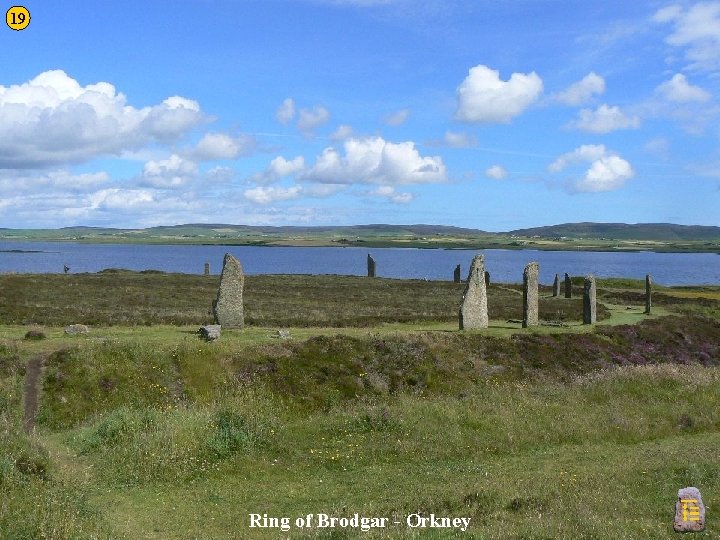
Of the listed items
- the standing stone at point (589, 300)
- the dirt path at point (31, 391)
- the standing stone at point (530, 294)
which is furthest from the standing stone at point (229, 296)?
the standing stone at point (589, 300)

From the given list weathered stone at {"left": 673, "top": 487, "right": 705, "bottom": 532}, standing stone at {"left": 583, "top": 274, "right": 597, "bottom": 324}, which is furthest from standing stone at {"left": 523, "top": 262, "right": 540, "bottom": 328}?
weathered stone at {"left": 673, "top": 487, "right": 705, "bottom": 532}

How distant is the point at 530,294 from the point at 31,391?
84.0 feet

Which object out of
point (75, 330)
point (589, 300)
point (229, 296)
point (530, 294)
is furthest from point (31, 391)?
point (589, 300)

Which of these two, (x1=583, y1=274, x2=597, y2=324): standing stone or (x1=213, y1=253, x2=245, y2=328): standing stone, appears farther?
(x1=583, y1=274, x2=597, y2=324): standing stone

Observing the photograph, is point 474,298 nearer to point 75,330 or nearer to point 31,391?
point 75,330

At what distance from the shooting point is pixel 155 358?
2592 centimetres

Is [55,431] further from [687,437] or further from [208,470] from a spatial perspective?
[687,437]

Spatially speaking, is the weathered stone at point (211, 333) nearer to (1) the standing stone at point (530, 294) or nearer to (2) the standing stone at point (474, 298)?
(2) the standing stone at point (474, 298)

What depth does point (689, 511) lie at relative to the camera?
32.8 feet

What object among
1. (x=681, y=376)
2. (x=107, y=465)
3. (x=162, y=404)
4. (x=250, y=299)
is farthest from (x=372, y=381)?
(x=250, y=299)

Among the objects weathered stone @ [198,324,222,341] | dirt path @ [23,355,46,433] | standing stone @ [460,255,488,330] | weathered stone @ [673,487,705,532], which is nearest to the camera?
weathered stone @ [673,487,705,532]

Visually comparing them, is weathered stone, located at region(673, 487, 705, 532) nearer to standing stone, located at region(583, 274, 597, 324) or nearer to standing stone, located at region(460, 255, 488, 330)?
standing stone, located at region(460, 255, 488, 330)

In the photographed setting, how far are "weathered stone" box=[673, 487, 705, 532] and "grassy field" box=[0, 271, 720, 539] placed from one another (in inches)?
18.9

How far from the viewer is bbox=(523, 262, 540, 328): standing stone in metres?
36.6
